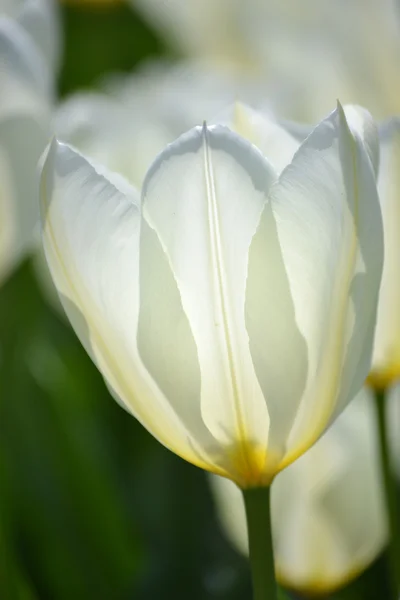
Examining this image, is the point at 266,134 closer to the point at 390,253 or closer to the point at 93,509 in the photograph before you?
the point at 390,253

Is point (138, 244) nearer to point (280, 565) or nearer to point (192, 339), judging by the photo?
point (192, 339)

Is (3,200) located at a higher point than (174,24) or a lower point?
lower

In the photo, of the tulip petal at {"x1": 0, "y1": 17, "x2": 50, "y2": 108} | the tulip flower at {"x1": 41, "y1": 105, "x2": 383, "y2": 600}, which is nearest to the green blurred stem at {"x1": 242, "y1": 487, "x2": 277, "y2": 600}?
the tulip flower at {"x1": 41, "y1": 105, "x2": 383, "y2": 600}

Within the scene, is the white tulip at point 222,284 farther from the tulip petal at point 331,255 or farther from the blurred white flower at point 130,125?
the blurred white flower at point 130,125

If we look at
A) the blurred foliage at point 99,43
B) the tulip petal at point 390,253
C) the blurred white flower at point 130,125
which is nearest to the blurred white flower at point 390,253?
the tulip petal at point 390,253

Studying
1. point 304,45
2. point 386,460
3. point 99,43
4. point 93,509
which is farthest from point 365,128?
point 99,43

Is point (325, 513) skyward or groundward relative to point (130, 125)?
groundward

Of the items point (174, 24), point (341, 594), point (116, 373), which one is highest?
point (174, 24)

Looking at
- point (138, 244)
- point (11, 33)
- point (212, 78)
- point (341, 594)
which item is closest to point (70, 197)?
point (138, 244)
